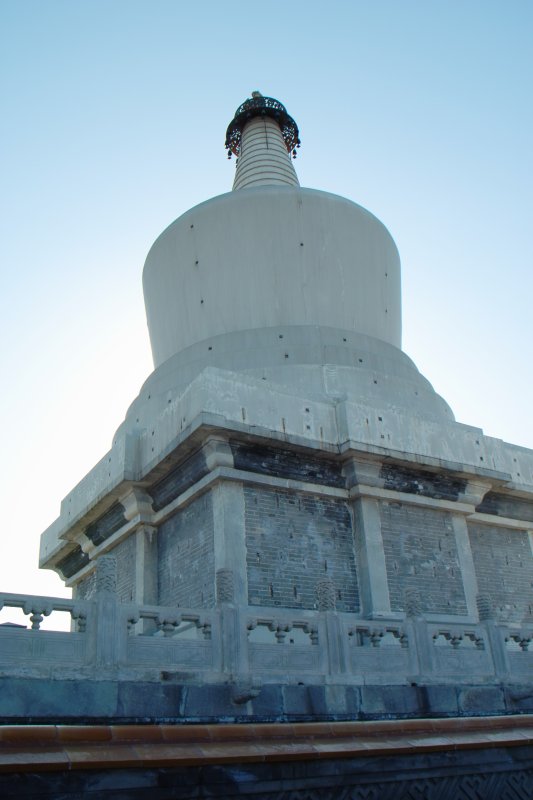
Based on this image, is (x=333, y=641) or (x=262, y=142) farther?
(x=262, y=142)

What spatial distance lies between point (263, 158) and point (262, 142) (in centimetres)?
97

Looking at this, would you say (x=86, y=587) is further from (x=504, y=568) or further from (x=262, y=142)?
(x=262, y=142)

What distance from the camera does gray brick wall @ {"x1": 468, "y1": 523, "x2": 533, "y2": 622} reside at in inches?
538

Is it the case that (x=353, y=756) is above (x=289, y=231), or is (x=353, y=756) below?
below

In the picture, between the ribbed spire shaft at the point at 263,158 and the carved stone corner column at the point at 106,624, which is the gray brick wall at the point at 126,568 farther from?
the ribbed spire shaft at the point at 263,158

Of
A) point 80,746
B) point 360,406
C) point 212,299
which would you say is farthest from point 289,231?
point 80,746

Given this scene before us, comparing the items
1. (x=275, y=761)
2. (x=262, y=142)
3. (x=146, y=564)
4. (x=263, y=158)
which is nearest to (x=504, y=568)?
(x=146, y=564)

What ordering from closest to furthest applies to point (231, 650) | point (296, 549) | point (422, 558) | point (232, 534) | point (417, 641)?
1. point (231, 650)
2. point (417, 641)
3. point (232, 534)
4. point (296, 549)
5. point (422, 558)

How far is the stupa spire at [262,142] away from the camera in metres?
19.5

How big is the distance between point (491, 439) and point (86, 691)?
9367mm

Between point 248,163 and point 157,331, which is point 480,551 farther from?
point 248,163

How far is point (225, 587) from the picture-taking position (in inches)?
323

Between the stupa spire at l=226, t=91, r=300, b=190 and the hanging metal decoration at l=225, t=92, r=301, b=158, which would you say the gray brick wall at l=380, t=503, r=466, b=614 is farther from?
the hanging metal decoration at l=225, t=92, r=301, b=158

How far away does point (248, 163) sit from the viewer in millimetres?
20141
